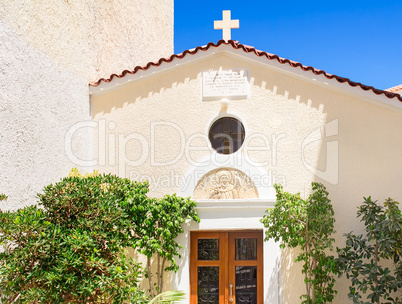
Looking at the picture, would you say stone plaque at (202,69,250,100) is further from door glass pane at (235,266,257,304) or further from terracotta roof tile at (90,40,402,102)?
door glass pane at (235,266,257,304)

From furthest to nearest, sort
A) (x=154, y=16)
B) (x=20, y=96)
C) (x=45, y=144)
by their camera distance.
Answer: (x=154, y=16), (x=45, y=144), (x=20, y=96)

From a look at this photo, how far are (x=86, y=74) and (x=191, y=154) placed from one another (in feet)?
8.96

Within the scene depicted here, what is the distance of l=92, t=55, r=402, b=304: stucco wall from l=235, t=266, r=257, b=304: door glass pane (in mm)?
584

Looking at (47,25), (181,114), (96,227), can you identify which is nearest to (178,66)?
(181,114)

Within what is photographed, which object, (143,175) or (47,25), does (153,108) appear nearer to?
(143,175)

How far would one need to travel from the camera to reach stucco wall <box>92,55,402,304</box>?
7.78m

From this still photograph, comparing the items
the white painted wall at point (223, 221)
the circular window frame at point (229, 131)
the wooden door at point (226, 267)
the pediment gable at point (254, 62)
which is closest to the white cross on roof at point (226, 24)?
the pediment gable at point (254, 62)

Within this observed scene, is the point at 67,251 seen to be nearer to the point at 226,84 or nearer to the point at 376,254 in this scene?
the point at 226,84

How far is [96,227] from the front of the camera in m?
6.04

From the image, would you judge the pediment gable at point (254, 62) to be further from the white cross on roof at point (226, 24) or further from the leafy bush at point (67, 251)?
the leafy bush at point (67, 251)

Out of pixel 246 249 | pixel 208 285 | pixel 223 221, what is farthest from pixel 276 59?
pixel 208 285

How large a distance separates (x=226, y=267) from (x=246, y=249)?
50 centimetres

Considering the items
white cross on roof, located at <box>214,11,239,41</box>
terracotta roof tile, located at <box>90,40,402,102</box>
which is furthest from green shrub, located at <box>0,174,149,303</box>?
white cross on roof, located at <box>214,11,239,41</box>

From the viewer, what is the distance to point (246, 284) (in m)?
8.10
